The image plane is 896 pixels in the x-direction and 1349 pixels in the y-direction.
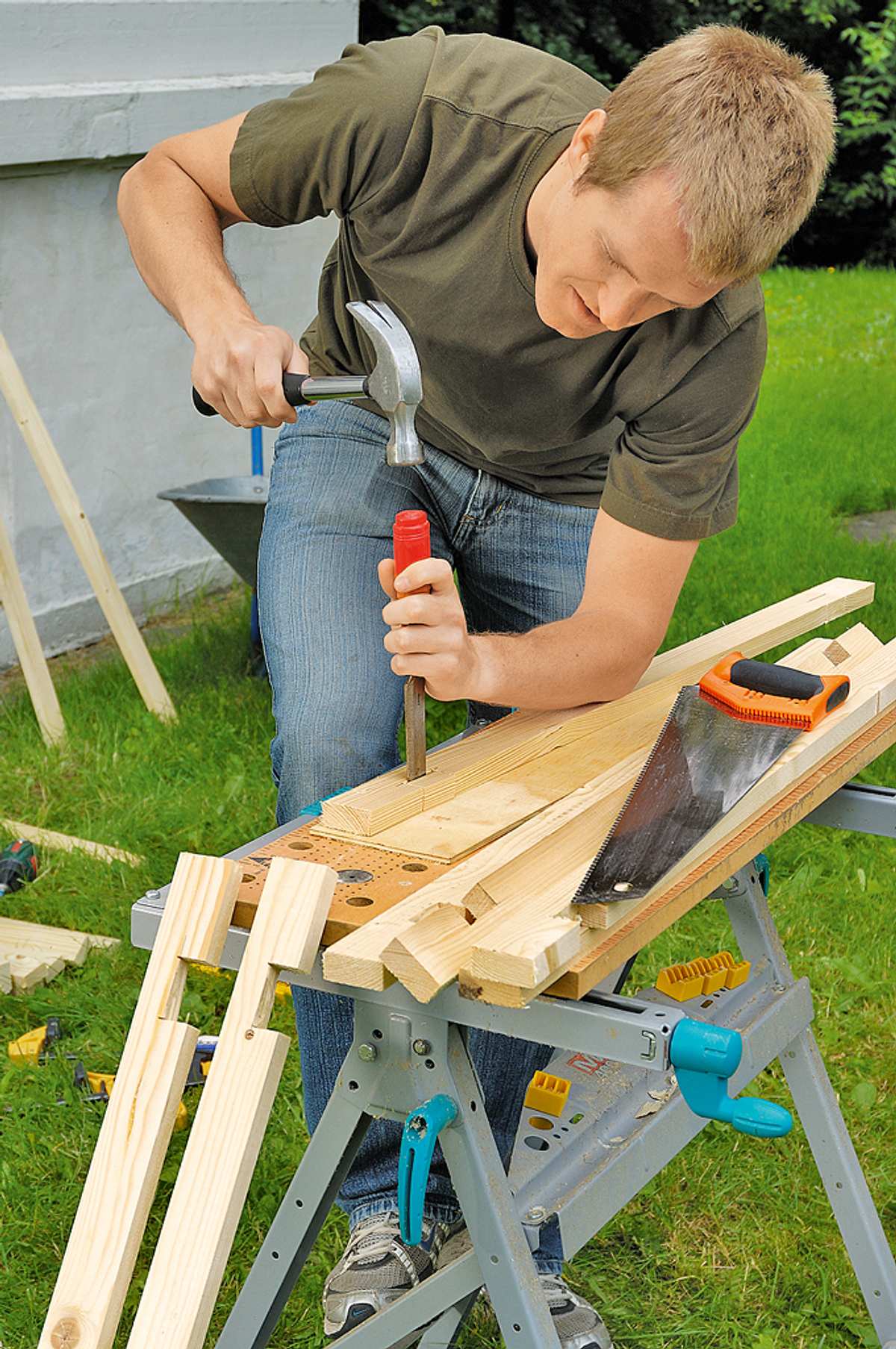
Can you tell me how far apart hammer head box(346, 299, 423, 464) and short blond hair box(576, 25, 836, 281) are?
37 centimetres

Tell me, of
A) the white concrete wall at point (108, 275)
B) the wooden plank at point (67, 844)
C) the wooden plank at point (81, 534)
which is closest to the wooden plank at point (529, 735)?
the wooden plank at point (67, 844)

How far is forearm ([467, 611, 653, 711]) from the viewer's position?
233 cm

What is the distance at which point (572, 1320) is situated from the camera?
2.57 meters

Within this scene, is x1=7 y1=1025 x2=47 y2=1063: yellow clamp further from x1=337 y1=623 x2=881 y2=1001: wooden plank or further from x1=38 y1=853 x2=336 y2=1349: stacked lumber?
x1=337 y1=623 x2=881 y2=1001: wooden plank

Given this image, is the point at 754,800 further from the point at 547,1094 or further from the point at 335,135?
the point at 335,135

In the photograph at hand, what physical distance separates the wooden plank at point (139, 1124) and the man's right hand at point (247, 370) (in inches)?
30.8

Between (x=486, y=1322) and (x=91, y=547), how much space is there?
3.07 meters

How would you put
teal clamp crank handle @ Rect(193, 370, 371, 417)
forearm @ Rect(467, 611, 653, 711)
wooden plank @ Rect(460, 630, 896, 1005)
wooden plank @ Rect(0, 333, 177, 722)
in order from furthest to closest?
wooden plank @ Rect(0, 333, 177, 722) → forearm @ Rect(467, 611, 653, 711) → teal clamp crank handle @ Rect(193, 370, 371, 417) → wooden plank @ Rect(460, 630, 896, 1005)

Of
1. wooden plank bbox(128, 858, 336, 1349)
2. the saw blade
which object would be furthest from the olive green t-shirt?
wooden plank bbox(128, 858, 336, 1349)

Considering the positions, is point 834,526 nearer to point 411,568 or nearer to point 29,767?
point 29,767

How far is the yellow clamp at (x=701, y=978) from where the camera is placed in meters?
2.57

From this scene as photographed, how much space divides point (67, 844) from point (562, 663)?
7.39 feet

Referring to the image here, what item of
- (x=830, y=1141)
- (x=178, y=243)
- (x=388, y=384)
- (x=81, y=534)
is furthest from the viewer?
(x=81, y=534)

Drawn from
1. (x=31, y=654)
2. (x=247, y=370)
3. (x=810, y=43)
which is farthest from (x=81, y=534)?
(x=810, y=43)
